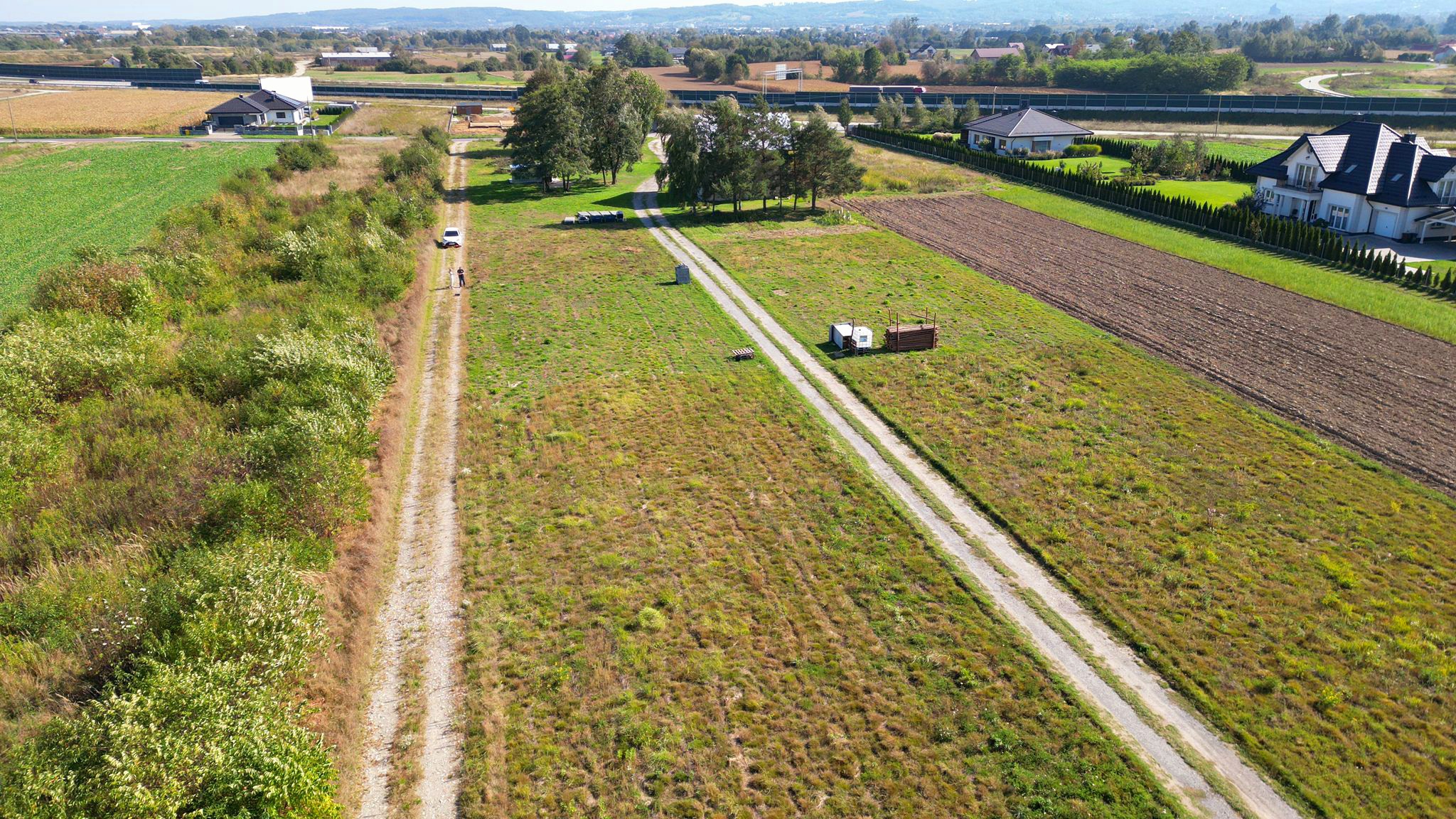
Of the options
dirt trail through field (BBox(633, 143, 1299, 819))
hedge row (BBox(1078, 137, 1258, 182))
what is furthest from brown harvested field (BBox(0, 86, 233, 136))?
hedge row (BBox(1078, 137, 1258, 182))

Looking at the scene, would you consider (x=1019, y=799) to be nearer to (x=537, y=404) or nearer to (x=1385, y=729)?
(x=1385, y=729)

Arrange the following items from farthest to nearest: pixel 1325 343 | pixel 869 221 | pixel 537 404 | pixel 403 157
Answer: pixel 403 157, pixel 869 221, pixel 1325 343, pixel 537 404

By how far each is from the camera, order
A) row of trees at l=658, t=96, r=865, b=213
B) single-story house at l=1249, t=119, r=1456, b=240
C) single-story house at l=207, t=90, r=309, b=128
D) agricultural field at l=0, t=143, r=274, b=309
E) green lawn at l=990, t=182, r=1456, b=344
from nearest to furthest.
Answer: green lawn at l=990, t=182, r=1456, b=344, agricultural field at l=0, t=143, r=274, b=309, single-story house at l=1249, t=119, r=1456, b=240, row of trees at l=658, t=96, r=865, b=213, single-story house at l=207, t=90, r=309, b=128

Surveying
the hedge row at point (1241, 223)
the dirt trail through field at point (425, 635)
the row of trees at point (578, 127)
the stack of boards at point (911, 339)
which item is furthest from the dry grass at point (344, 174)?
the hedge row at point (1241, 223)

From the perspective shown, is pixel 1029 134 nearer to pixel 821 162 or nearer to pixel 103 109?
pixel 821 162

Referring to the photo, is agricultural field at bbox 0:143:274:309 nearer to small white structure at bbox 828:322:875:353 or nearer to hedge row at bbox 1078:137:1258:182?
small white structure at bbox 828:322:875:353

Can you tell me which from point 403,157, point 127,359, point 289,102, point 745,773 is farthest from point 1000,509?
point 289,102

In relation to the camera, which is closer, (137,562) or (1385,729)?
(1385,729)

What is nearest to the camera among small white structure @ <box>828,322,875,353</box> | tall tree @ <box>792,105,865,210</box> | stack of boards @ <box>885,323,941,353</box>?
small white structure @ <box>828,322,875,353</box>

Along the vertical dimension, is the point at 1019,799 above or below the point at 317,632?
below
